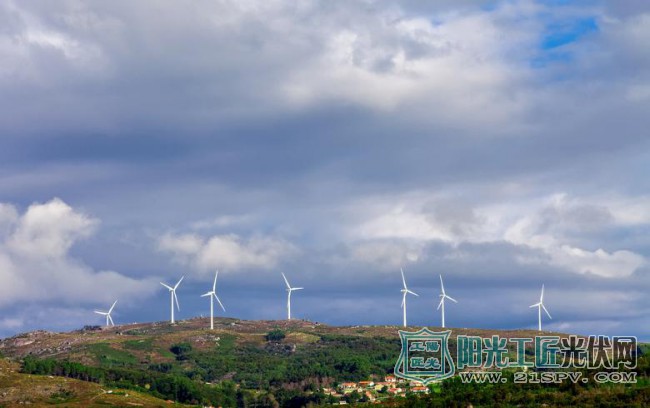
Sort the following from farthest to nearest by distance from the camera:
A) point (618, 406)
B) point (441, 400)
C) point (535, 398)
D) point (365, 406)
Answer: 1. point (365, 406)
2. point (441, 400)
3. point (535, 398)
4. point (618, 406)

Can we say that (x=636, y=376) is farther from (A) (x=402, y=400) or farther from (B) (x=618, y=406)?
(A) (x=402, y=400)

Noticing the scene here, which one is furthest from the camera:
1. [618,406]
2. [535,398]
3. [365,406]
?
[365,406]

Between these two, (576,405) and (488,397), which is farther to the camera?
(488,397)

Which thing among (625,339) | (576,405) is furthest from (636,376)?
(576,405)

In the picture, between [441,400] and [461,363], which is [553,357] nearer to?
[461,363]

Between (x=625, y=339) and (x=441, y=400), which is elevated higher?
(x=625, y=339)

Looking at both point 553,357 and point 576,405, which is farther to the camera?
point 553,357

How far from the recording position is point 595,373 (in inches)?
4500

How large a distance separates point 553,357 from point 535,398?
3186 cm

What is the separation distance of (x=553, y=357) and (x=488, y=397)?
2882 cm

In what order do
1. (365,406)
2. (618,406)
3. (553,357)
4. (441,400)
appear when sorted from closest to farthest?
(618,406) → (441,400) → (365,406) → (553,357)

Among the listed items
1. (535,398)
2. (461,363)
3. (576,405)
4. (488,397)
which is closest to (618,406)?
(576,405)

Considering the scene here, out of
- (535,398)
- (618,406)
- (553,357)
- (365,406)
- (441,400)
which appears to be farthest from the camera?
(553,357)

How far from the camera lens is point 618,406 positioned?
3878 inches
